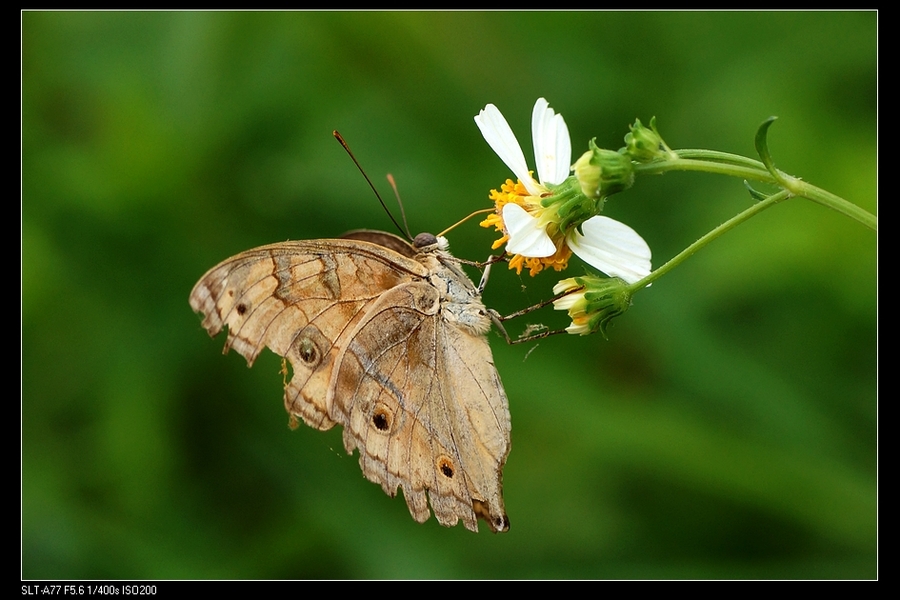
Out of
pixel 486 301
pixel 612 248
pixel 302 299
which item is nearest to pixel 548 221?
pixel 612 248

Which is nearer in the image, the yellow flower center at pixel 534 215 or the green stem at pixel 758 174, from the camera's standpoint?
the green stem at pixel 758 174

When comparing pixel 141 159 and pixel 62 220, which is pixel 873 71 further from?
pixel 62 220

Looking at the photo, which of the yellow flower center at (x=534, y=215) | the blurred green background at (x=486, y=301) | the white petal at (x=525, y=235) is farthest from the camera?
the blurred green background at (x=486, y=301)

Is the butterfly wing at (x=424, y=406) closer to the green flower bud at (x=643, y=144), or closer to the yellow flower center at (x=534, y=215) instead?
the yellow flower center at (x=534, y=215)

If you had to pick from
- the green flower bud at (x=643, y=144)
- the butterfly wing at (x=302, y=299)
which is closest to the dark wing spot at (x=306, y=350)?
the butterfly wing at (x=302, y=299)

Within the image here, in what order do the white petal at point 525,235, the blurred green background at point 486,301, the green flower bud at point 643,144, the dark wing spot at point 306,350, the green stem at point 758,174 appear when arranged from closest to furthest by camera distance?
the green stem at point 758,174, the green flower bud at point 643,144, the white petal at point 525,235, the dark wing spot at point 306,350, the blurred green background at point 486,301
